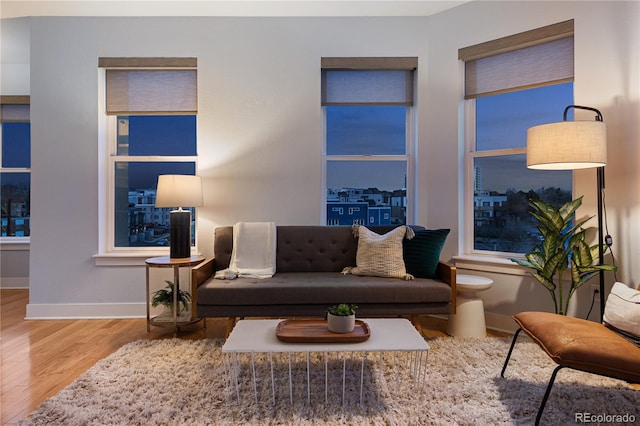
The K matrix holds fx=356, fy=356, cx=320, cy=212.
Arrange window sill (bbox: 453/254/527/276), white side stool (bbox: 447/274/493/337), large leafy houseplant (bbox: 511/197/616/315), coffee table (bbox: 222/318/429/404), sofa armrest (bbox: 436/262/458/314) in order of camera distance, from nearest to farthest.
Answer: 1. coffee table (bbox: 222/318/429/404)
2. large leafy houseplant (bbox: 511/197/616/315)
3. sofa armrest (bbox: 436/262/458/314)
4. white side stool (bbox: 447/274/493/337)
5. window sill (bbox: 453/254/527/276)

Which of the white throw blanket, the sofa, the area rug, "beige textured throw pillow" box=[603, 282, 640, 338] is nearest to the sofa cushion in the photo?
the sofa

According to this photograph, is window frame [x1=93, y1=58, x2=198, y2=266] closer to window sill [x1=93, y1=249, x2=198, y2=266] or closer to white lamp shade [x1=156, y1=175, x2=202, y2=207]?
window sill [x1=93, y1=249, x2=198, y2=266]

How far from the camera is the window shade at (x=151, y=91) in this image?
3582 mm

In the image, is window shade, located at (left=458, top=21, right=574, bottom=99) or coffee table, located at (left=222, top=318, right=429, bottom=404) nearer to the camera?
coffee table, located at (left=222, top=318, right=429, bottom=404)

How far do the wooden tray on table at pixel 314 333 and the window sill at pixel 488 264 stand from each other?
1696 millimetres

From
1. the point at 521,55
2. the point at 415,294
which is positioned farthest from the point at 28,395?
the point at 521,55

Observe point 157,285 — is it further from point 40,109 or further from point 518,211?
point 518,211

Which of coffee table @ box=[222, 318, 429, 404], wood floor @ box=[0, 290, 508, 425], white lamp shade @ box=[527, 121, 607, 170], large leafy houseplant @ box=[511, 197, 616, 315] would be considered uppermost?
white lamp shade @ box=[527, 121, 607, 170]

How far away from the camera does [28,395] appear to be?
6.71ft

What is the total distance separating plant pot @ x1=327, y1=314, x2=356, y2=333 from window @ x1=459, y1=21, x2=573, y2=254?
2.04 meters

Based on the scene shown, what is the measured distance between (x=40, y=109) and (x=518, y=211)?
15.3ft

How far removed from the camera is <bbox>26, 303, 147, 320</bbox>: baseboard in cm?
347

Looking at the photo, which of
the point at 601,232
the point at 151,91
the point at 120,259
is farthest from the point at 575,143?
the point at 120,259

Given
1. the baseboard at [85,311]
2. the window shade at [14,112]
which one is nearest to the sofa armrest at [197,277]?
the baseboard at [85,311]
